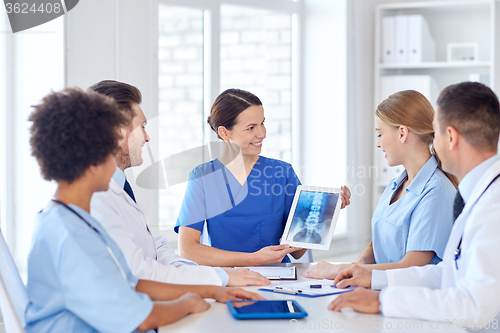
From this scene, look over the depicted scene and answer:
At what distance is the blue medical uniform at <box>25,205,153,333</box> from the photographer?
1.00m

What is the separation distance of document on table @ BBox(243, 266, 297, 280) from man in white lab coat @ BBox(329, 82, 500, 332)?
1.11 ft

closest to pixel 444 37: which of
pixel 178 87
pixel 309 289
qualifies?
pixel 178 87

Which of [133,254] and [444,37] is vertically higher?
[444,37]

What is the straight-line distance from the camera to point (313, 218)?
5.91ft

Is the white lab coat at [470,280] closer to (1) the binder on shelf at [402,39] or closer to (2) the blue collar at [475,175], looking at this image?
(2) the blue collar at [475,175]

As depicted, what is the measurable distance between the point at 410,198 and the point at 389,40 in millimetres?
2439

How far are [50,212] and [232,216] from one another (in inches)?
41.4

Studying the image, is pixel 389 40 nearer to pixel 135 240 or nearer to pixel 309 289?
pixel 309 289

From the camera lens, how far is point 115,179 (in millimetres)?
1540

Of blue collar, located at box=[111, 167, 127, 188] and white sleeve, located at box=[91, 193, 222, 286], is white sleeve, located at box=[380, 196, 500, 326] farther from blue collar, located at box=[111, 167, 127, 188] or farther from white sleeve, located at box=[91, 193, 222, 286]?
blue collar, located at box=[111, 167, 127, 188]

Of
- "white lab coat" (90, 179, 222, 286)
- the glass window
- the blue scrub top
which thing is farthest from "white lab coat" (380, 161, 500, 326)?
the glass window

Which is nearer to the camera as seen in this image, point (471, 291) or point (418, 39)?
point (471, 291)

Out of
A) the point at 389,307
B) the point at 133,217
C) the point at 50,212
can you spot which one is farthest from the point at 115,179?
the point at 389,307

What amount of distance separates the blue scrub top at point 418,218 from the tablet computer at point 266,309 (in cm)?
57
